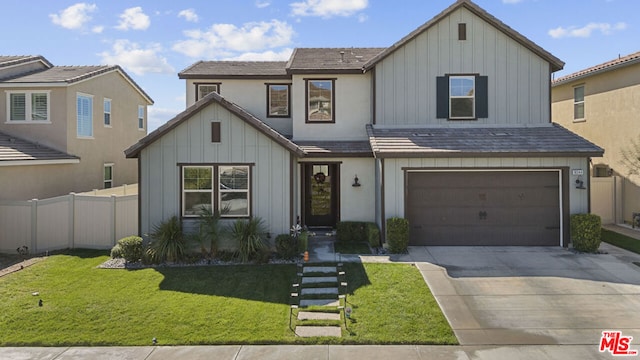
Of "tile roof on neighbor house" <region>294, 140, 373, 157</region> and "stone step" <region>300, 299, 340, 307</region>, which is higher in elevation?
"tile roof on neighbor house" <region>294, 140, 373, 157</region>

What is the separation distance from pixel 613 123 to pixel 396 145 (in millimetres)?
10821

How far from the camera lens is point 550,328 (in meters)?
7.66

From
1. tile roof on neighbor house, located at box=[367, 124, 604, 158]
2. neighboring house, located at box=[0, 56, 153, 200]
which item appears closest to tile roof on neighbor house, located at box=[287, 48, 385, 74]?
tile roof on neighbor house, located at box=[367, 124, 604, 158]

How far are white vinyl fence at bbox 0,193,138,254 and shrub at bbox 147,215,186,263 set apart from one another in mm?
2158

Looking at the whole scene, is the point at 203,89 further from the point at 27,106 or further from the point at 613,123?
the point at 613,123

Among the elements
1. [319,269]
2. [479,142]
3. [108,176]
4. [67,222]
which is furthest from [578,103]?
[108,176]

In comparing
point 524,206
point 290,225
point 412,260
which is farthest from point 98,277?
point 524,206

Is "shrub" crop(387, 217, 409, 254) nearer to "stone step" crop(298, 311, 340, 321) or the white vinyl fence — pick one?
"stone step" crop(298, 311, 340, 321)

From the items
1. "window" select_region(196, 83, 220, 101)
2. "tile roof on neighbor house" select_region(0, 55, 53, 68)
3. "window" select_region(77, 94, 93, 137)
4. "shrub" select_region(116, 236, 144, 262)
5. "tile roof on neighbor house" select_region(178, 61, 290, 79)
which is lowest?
"shrub" select_region(116, 236, 144, 262)

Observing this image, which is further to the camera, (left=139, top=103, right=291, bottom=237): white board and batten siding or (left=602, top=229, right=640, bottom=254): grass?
(left=602, top=229, right=640, bottom=254): grass

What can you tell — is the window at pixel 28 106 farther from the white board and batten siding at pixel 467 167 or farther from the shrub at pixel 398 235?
the shrub at pixel 398 235

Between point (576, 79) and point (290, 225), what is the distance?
15808 millimetres

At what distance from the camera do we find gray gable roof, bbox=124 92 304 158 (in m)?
12.0

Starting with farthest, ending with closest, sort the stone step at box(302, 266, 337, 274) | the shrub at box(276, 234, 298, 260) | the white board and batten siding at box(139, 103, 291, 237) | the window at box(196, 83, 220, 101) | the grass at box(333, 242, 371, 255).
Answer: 1. the window at box(196, 83, 220, 101)
2. the grass at box(333, 242, 371, 255)
3. the white board and batten siding at box(139, 103, 291, 237)
4. the shrub at box(276, 234, 298, 260)
5. the stone step at box(302, 266, 337, 274)
